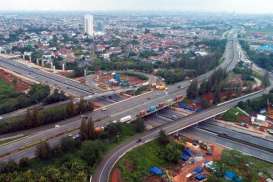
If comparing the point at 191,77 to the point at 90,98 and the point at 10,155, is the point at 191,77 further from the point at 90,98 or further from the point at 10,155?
the point at 10,155

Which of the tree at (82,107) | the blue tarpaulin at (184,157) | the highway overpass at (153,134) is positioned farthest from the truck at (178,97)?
the blue tarpaulin at (184,157)

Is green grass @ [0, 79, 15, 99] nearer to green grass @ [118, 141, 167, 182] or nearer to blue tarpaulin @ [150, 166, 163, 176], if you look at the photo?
green grass @ [118, 141, 167, 182]

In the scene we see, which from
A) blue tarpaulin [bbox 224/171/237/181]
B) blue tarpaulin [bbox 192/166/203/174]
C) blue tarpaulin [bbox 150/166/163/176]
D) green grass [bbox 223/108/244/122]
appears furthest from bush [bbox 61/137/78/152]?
green grass [bbox 223/108/244/122]

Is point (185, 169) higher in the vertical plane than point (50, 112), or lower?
lower

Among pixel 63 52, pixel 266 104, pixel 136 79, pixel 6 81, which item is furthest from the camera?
pixel 63 52

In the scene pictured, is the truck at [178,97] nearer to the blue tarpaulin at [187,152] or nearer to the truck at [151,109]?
the truck at [151,109]

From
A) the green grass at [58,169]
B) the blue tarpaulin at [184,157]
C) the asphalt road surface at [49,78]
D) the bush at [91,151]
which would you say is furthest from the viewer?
the asphalt road surface at [49,78]

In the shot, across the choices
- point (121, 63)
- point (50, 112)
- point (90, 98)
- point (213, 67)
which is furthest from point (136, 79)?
point (50, 112)

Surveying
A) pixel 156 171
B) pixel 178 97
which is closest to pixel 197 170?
pixel 156 171
